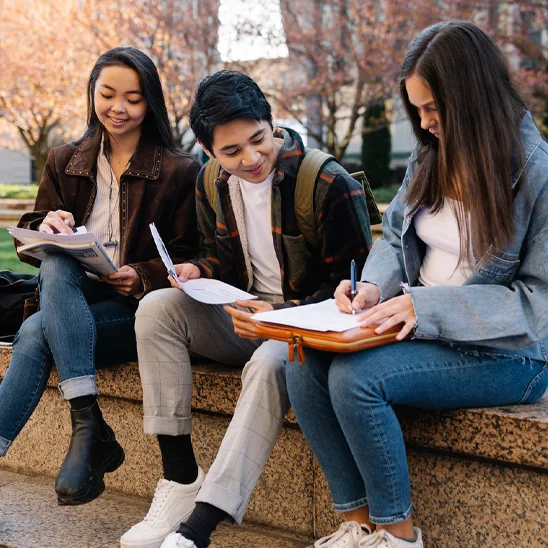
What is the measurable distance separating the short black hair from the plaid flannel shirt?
0.67ft

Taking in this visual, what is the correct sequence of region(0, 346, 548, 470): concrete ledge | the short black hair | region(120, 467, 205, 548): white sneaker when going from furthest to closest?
the short black hair < region(120, 467, 205, 548): white sneaker < region(0, 346, 548, 470): concrete ledge

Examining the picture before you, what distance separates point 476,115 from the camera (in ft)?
7.08

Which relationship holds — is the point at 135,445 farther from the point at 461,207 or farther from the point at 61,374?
the point at 461,207

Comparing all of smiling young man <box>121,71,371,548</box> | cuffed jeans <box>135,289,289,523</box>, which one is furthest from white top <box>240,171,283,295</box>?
cuffed jeans <box>135,289,289,523</box>

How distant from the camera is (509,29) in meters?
13.9

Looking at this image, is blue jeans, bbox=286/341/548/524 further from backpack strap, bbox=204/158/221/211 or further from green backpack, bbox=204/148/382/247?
backpack strap, bbox=204/158/221/211

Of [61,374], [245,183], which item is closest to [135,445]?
[61,374]

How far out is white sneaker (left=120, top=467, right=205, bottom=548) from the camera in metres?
2.52

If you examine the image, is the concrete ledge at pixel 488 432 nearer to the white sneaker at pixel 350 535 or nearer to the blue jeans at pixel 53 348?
the white sneaker at pixel 350 535

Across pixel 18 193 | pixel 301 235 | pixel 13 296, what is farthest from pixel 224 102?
pixel 18 193

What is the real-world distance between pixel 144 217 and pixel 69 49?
1478 centimetres

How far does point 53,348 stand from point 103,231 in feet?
2.26

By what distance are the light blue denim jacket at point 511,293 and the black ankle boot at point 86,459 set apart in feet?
3.68

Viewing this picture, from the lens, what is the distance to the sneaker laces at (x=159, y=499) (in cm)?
256
